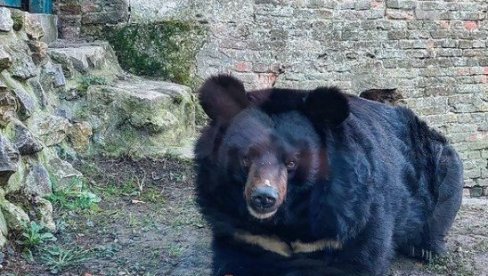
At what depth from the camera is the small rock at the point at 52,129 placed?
184 inches

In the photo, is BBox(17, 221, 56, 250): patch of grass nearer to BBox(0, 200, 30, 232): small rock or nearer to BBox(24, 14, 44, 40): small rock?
BBox(0, 200, 30, 232): small rock

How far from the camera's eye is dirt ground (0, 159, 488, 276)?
365 cm

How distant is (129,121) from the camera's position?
5.62 metres

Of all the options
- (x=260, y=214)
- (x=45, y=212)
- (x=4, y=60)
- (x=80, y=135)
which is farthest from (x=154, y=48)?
(x=260, y=214)

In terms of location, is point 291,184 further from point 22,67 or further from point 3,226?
point 22,67

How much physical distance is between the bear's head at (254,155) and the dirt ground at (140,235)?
2.44 feet

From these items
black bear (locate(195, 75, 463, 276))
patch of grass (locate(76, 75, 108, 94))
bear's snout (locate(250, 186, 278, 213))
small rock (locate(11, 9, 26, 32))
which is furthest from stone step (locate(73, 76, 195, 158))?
bear's snout (locate(250, 186, 278, 213))

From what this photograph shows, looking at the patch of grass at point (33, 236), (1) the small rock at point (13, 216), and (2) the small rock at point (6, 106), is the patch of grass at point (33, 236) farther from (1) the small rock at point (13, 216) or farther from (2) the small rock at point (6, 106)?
(2) the small rock at point (6, 106)

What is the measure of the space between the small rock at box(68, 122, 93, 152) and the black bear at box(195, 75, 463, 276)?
216 cm

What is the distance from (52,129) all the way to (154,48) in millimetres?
2050

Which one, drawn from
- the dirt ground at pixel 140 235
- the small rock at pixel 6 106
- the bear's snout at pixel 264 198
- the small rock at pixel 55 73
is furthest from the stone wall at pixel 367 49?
the bear's snout at pixel 264 198

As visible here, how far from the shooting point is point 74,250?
378 cm

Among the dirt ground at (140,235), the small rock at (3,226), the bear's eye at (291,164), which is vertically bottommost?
the dirt ground at (140,235)

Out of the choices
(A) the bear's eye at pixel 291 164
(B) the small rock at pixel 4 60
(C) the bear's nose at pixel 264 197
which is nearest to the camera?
(C) the bear's nose at pixel 264 197
